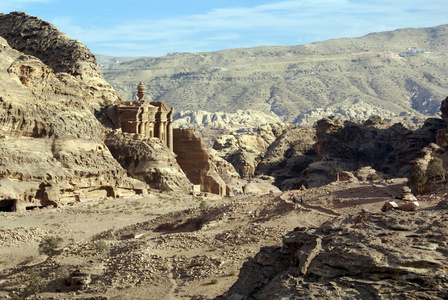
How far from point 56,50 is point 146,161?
12.9m

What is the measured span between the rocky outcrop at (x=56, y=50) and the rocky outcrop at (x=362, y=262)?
1432 inches

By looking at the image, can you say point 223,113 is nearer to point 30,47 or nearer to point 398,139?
point 398,139

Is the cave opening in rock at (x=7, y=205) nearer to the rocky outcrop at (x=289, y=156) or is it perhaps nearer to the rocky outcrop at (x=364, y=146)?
the rocky outcrop at (x=364, y=146)

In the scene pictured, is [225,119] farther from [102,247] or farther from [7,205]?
[102,247]

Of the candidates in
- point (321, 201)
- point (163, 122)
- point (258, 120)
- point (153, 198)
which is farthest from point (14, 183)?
point (258, 120)

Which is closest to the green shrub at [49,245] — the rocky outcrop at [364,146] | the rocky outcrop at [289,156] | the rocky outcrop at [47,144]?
the rocky outcrop at [47,144]

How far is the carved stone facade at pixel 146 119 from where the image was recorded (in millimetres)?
48344

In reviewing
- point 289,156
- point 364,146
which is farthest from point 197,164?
point 289,156

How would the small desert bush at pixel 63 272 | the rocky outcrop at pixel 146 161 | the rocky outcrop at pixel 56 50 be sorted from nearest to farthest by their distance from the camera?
the small desert bush at pixel 63 272, the rocky outcrop at pixel 146 161, the rocky outcrop at pixel 56 50

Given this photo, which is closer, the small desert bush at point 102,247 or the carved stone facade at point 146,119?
the small desert bush at point 102,247

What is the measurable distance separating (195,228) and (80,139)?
44.7 feet

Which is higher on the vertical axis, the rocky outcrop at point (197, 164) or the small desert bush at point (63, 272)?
the rocky outcrop at point (197, 164)

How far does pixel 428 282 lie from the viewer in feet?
38.8

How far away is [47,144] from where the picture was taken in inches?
1458
